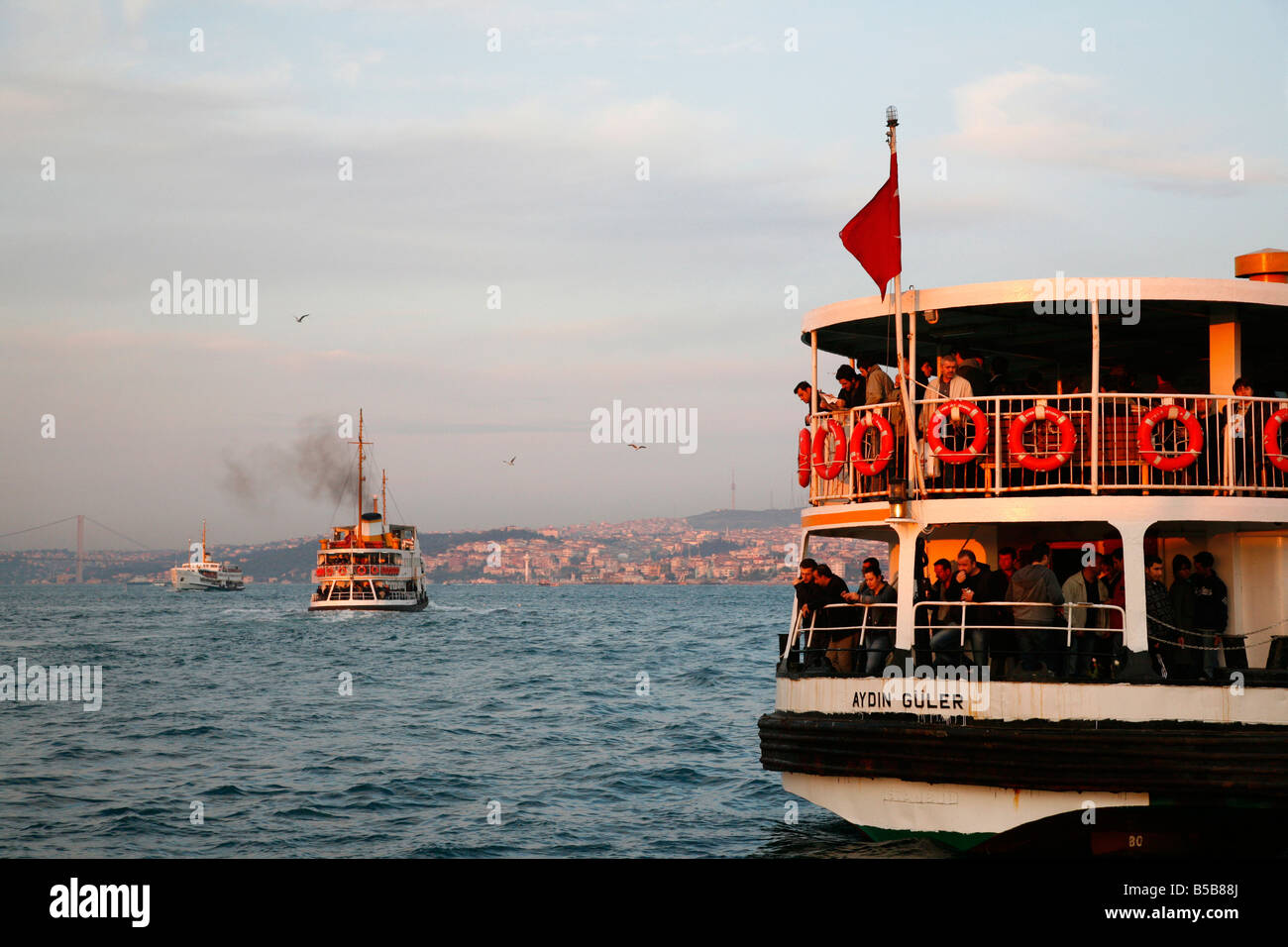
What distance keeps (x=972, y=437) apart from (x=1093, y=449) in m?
1.19

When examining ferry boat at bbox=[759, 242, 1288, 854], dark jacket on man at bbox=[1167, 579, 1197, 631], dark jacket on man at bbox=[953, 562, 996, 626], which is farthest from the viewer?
dark jacket on man at bbox=[1167, 579, 1197, 631]

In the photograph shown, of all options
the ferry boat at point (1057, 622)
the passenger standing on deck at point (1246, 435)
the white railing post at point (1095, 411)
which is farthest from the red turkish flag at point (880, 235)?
the passenger standing on deck at point (1246, 435)

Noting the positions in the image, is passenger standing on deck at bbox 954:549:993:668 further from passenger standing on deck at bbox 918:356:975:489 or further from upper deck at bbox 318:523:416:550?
upper deck at bbox 318:523:416:550

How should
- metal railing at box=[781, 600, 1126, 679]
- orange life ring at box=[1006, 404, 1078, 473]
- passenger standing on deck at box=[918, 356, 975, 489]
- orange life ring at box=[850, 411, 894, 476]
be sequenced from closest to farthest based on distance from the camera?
1. metal railing at box=[781, 600, 1126, 679]
2. orange life ring at box=[1006, 404, 1078, 473]
3. passenger standing on deck at box=[918, 356, 975, 489]
4. orange life ring at box=[850, 411, 894, 476]

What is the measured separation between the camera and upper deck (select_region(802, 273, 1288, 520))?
1316 centimetres

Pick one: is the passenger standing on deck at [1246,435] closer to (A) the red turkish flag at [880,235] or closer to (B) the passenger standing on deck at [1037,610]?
(B) the passenger standing on deck at [1037,610]

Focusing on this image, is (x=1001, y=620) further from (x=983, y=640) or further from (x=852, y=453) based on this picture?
(x=852, y=453)

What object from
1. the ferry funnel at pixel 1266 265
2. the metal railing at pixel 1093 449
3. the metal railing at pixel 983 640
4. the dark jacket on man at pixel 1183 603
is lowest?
the metal railing at pixel 983 640

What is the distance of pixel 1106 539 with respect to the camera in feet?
52.8

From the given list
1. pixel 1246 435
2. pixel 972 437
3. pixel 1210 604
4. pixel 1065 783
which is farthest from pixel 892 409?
pixel 1065 783

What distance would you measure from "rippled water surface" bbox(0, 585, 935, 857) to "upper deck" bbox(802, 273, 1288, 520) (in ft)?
12.5

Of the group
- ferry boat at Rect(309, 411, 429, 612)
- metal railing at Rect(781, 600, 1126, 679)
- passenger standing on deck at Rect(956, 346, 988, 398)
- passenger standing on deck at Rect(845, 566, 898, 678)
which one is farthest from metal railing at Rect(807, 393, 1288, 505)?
ferry boat at Rect(309, 411, 429, 612)

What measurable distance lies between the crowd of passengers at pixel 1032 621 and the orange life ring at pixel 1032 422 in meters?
0.80

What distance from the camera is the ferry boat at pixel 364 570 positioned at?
102312 mm
